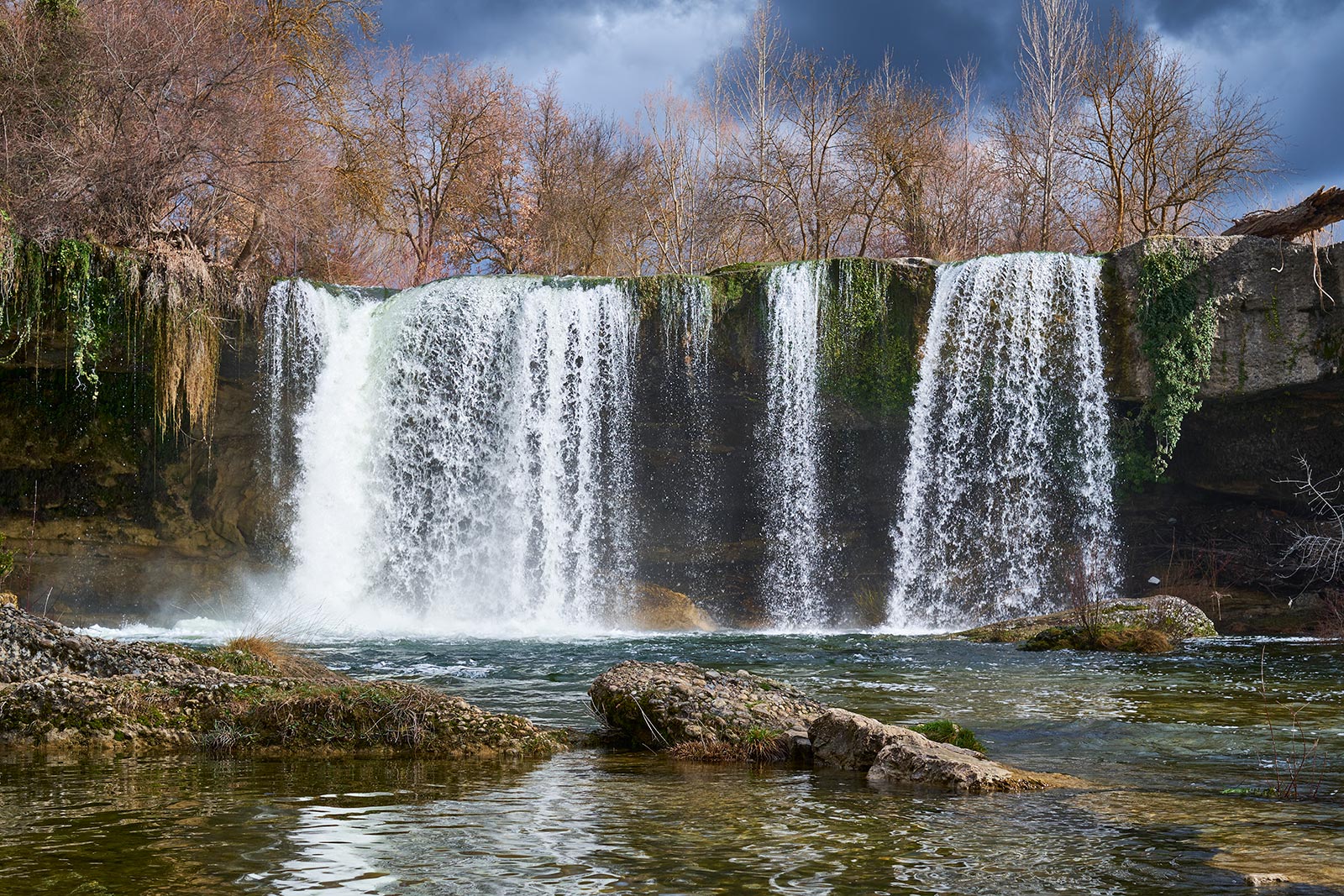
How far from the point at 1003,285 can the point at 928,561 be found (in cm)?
550

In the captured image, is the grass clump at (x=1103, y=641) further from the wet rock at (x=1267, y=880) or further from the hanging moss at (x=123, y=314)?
the hanging moss at (x=123, y=314)

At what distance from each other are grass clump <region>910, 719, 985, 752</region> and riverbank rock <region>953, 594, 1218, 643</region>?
31.6 feet

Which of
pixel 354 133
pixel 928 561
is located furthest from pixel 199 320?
pixel 928 561

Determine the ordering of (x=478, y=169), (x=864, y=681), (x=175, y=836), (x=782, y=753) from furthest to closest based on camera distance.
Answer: (x=478, y=169) < (x=864, y=681) < (x=782, y=753) < (x=175, y=836)

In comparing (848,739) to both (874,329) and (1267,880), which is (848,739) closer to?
(1267,880)

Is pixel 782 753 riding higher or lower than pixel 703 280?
lower

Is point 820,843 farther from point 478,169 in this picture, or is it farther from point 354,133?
point 478,169

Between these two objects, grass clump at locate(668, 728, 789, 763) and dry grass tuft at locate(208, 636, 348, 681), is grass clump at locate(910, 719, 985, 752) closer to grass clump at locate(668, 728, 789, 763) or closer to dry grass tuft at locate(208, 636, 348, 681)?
grass clump at locate(668, 728, 789, 763)

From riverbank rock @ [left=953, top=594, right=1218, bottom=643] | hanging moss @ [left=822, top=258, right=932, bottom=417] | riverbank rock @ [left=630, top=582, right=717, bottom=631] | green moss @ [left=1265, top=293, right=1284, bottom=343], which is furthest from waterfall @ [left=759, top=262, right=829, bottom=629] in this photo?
green moss @ [left=1265, top=293, right=1284, bottom=343]

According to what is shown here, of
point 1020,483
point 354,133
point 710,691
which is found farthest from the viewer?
point 354,133

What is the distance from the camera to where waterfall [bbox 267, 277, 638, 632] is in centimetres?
2094

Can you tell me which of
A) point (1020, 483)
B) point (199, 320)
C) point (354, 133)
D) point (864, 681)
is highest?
point (354, 133)

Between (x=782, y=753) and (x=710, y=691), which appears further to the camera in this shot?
(x=710, y=691)

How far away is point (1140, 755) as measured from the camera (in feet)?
23.5
